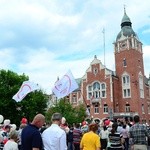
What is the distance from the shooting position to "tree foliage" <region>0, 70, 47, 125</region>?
44.3 meters

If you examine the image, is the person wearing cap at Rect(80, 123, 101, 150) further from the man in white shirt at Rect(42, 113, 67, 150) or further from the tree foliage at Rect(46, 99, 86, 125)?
the tree foliage at Rect(46, 99, 86, 125)

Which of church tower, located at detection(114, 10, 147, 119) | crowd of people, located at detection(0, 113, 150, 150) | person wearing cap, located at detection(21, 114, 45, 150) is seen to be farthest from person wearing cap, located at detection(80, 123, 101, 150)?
church tower, located at detection(114, 10, 147, 119)

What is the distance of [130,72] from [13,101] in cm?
2625

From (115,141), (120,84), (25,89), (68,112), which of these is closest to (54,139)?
(115,141)

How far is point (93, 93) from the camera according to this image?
62.9 meters

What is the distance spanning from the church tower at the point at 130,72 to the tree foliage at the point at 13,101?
64.1 ft

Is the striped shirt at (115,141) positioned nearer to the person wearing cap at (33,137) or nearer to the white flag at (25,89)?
the person wearing cap at (33,137)

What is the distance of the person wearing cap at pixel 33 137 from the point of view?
5775mm

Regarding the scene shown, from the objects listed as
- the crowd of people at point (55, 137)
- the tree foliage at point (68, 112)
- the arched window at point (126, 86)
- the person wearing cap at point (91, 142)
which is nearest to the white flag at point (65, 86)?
the crowd of people at point (55, 137)

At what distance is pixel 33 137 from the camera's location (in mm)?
5809

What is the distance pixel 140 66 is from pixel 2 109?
3162cm

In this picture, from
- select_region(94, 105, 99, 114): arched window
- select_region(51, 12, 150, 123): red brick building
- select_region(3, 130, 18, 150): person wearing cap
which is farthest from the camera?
select_region(94, 105, 99, 114): arched window

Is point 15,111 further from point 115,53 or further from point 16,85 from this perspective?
point 115,53

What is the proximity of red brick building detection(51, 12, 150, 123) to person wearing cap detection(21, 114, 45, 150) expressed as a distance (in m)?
51.6
